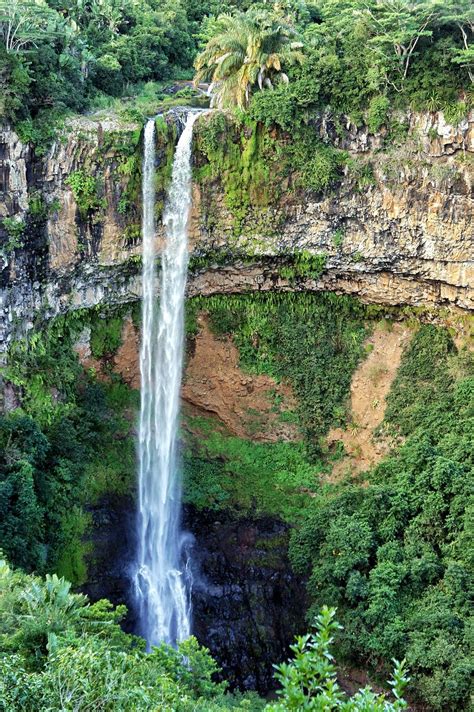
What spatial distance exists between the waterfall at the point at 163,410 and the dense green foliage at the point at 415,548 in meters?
3.09

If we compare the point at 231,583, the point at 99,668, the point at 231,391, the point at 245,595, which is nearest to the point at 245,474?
the point at 231,391

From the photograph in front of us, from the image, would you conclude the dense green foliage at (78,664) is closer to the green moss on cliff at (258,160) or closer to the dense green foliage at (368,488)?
the dense green foliage at (368,488)

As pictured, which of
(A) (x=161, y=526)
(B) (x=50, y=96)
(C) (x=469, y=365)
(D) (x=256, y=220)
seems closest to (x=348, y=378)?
(C) (x=469, y=365)

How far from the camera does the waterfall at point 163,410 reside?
18.2 meters

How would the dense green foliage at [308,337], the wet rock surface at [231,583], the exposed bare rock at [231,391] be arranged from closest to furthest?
the wet rock surface at [231,583] < the dense green foliage at [308,337] < the exposed bare rock at [231,391]

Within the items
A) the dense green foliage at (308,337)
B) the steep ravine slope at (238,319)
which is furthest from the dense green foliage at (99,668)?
the dense green foliage at (308,337)

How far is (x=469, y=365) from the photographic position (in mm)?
19203

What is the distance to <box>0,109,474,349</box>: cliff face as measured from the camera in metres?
18.1

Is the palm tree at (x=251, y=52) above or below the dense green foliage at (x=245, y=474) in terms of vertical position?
above

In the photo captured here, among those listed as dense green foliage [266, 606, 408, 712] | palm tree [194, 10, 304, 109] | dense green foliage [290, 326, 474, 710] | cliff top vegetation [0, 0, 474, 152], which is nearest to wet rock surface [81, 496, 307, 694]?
dense green foliage [290, 326, 474, 710]

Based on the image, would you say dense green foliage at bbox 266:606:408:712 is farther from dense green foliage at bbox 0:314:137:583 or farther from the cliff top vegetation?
the cliff top vegetation

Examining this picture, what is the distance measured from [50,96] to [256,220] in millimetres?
5685

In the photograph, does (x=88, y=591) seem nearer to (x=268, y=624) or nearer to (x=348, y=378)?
(x=268, y=624)

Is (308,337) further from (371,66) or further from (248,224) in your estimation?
(371,66)
